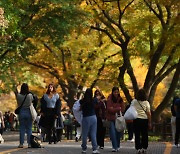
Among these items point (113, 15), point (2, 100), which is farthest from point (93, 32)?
point (2, 100)

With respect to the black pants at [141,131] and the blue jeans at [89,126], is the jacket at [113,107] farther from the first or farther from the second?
the blue jeans at [89,126]

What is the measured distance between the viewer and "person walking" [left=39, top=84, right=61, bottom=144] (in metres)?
14.5

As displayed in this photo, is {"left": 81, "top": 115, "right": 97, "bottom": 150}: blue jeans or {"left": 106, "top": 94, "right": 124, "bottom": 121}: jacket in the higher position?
{"left": 106, "top": 94, "right": 124, "bottom": 121}: jacket

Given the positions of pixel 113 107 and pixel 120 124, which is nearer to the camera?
pixel 120 124

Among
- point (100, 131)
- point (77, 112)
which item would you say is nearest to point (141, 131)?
point (77, 112)

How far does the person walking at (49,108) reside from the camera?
14477mm

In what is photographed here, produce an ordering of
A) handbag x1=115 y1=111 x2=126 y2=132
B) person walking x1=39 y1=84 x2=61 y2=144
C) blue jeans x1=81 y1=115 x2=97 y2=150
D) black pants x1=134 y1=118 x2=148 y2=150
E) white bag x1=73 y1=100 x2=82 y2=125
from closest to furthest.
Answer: blue jeans x1=81 y1=115 x2=97 y2=150, black pants x1=134 y1=118 x2=148 y2=150, handbag x1=115 y1=111 x2=126 y2=132, white bag x1=73 y1=100 x2=82 y2=125, person walking x1=39 y1=84 x2=61 y2=144

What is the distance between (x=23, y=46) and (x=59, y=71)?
11.2 meters

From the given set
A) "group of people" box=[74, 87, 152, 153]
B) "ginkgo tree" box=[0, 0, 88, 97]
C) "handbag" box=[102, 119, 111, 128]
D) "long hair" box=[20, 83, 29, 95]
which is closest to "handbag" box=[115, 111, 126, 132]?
"group of people" box=[74, 87, 152, 153]

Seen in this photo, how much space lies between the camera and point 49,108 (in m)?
14.5

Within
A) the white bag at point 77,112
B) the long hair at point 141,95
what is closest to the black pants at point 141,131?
the long hair at point 141,95

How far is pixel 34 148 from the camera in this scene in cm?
1351

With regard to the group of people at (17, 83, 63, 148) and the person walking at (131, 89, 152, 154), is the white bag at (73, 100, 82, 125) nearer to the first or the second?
the group of people at (17, 83, 63, 148)

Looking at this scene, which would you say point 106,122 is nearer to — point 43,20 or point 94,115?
point 94,115
